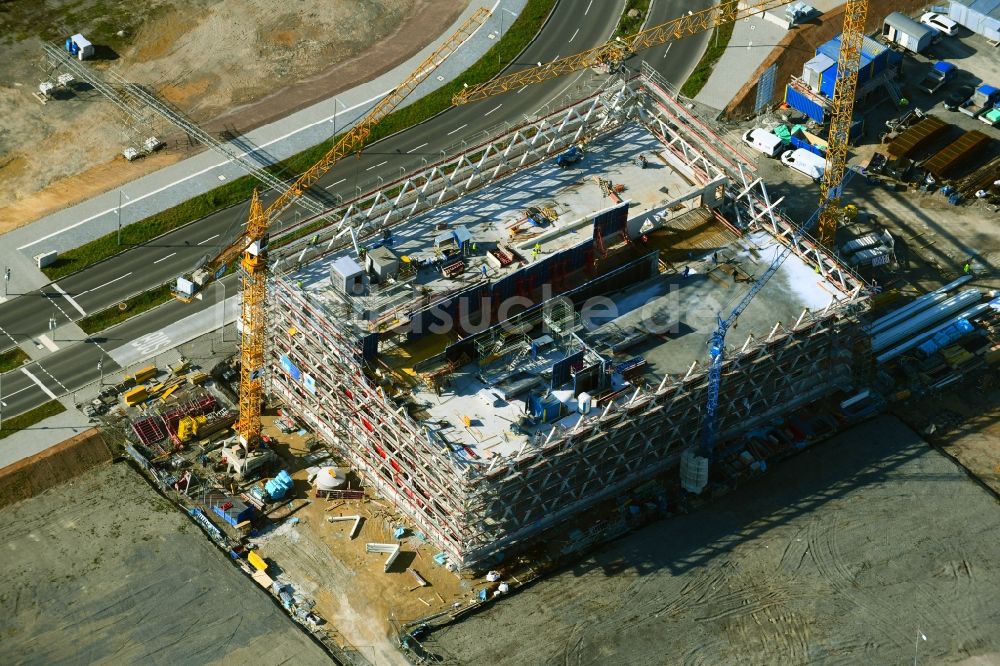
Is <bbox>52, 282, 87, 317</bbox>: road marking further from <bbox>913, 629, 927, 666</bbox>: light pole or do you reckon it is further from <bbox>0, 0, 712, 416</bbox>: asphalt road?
<bbox>913, 629, 927, 666</bbox>: light pole

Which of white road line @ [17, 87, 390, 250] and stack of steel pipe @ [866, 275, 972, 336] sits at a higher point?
stack of steel pipe @ [866, 275, 972, 336]

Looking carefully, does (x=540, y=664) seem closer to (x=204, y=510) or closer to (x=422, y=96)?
(x=204, y=510)

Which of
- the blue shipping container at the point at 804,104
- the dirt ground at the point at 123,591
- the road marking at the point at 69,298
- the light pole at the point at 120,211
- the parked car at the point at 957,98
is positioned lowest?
the dirt ground at the point at 123,591

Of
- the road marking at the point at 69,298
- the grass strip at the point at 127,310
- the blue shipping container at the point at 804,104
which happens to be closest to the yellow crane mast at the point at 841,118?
the blue shipping container at the point at 804,104

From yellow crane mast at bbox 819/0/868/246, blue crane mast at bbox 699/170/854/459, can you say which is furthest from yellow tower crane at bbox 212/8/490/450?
yellow crane mast at bbox 819/0/868/246

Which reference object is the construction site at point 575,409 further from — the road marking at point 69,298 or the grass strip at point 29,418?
the road marking at point 69,298

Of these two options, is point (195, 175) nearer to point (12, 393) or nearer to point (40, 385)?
point (40, 385)
